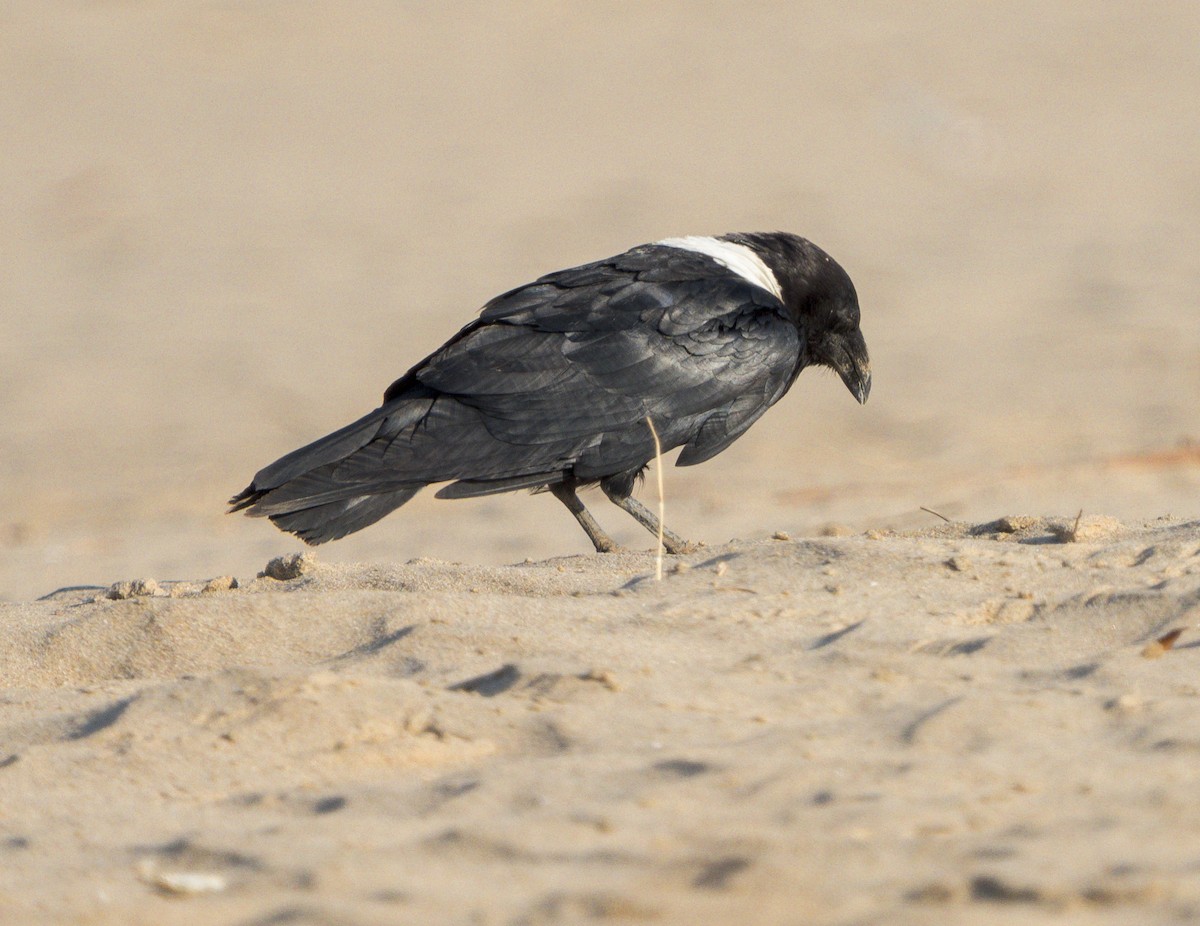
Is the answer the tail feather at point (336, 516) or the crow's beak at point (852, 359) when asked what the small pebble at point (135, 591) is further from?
the crow's beak at point (852, 359)

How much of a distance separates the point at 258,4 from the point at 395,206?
5.94 meters

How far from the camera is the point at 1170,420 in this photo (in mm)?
10406

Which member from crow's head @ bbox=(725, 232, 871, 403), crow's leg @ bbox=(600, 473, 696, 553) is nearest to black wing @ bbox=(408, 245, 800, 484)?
crow's leg @ bbox=(600, 473, 696, 553)

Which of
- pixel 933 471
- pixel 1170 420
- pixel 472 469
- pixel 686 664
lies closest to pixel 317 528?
pixel 472 469

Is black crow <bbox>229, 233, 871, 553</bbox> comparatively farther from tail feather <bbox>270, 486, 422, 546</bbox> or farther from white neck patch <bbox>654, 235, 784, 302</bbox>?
white neck patch <bbox>654, 235, 784, 302</bbox>

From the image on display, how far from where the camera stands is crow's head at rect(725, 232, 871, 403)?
6406mm

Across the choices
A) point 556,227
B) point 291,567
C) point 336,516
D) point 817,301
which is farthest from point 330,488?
point 556,227

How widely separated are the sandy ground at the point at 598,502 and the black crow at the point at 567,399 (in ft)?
1.31

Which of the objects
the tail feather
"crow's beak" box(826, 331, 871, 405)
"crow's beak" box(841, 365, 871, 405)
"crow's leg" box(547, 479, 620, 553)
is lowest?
"crow's leg" box(547, 479, 620, 553)

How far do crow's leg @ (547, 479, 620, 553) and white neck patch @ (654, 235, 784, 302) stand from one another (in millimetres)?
1044

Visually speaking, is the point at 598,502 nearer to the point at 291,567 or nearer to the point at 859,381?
the point at 859,381

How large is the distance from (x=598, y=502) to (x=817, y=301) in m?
3.47

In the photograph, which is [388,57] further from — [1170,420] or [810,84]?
[1170,420]

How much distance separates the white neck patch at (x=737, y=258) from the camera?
6.16m
